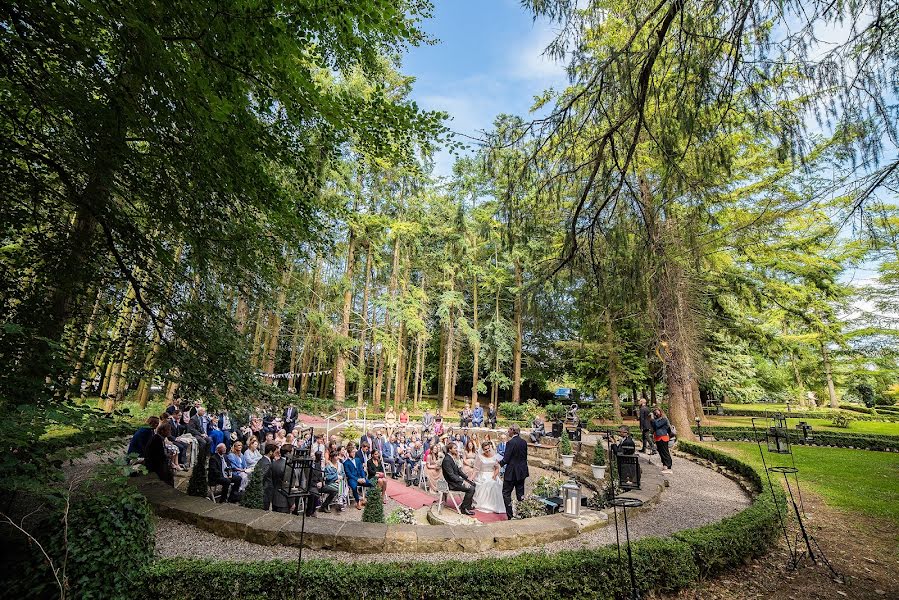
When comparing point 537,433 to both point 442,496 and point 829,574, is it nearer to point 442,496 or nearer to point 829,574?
point 442,496

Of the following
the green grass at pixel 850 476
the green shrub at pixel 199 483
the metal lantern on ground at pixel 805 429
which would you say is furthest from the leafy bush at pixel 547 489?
the green shrub at pixel 199 483

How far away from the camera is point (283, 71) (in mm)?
3953

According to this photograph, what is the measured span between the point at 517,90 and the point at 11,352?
5.20m

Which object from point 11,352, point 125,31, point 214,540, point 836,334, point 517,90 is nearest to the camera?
point 125,31

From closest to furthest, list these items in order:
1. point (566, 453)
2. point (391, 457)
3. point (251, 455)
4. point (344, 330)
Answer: point (251, 455), point (391, 457), point (566, 453), point (344, 330)

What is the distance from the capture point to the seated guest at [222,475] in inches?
273

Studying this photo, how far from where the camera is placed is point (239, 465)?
7.68m

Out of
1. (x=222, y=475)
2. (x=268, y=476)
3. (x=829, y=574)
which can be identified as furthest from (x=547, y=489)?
(x=222, y=475)

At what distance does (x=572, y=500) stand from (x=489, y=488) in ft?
5.56

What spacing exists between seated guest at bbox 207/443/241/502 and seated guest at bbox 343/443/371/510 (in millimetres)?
1938

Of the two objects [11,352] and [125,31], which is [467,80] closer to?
[125,31]

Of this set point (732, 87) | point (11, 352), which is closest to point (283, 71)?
point (11, 352)

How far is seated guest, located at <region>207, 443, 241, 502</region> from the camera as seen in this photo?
6941 mm

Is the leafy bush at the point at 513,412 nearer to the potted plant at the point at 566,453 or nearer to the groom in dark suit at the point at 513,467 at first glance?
the potted plant at the point at 566,453
